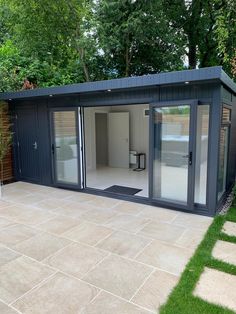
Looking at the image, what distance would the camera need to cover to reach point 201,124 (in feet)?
13.8

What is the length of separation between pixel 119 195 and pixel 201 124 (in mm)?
2206

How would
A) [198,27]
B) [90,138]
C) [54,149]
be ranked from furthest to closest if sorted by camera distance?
[198,27], [90,138], [54,149]

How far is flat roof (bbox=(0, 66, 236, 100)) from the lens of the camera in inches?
142

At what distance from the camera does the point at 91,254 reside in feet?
10.1

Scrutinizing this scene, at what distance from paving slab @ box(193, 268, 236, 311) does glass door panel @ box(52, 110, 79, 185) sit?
12.1 feet

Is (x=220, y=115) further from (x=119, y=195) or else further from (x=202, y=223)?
(x=119, y=195)

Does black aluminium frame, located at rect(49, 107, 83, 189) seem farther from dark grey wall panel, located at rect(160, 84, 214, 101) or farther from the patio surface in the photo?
dark grey wall panel, located at rect(160, 84, 214, 101)

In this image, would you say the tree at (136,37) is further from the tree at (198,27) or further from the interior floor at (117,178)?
the interior floor at (117,178)

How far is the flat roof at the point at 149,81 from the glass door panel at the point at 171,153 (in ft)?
1.65

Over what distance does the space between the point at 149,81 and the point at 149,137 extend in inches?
40.2

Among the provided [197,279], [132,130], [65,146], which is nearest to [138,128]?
[132,130]

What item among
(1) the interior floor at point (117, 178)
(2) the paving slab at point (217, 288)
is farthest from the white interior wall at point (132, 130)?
(2) the paving slab at point (217, 288)

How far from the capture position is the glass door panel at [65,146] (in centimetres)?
563

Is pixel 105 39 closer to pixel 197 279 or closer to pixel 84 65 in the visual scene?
pixel 84 65
